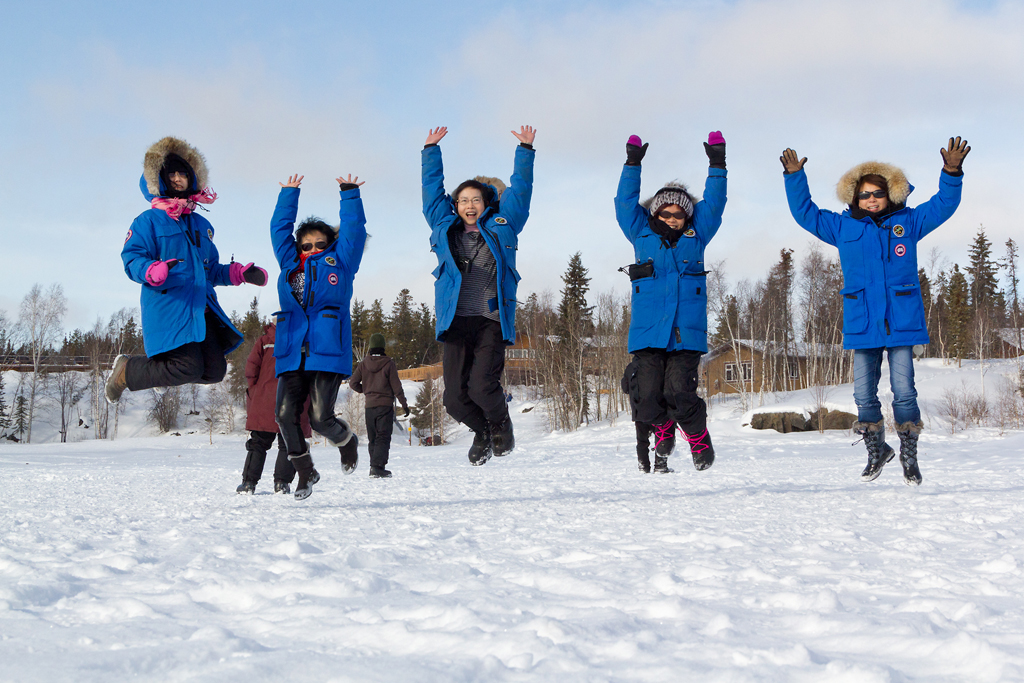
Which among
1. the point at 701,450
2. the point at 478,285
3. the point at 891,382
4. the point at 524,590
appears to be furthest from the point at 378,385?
the point at 524,590

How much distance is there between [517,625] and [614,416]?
35947 mm

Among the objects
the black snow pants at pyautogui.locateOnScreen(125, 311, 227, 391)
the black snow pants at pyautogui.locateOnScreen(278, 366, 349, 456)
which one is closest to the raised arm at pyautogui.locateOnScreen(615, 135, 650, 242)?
the black snow pants at pyautogui.locateOnScreen(278, 366, 349, 456)

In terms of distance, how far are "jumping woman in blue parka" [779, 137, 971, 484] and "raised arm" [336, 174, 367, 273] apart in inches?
134

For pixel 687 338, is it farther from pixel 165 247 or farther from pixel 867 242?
pixel 165 247

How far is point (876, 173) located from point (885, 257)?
76 cm

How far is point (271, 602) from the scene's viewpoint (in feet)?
8.32

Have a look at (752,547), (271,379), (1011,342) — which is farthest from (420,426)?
(1011,342)

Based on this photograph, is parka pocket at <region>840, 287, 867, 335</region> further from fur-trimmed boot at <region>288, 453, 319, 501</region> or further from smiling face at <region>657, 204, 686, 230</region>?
fur-trimmed boot at <region>288, 453, 319, 501</region>

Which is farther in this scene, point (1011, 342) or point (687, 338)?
point (1011, 342)

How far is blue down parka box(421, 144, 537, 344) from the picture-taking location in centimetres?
539

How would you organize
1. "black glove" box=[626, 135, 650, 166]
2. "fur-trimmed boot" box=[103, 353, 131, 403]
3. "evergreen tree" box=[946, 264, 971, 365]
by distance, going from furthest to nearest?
"evergreen tree" box=[946, 264, 971, 365] < "black glove" box=[626, 135, 650, 166] < "fur-trimmed boot" box=[103, 353, 131, 403]

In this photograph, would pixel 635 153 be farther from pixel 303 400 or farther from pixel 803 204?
pixel 303 400

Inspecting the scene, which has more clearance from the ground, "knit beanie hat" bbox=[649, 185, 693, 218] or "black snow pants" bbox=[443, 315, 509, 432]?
"knit beanie hat" bbox=[649, 185, 693, 218]

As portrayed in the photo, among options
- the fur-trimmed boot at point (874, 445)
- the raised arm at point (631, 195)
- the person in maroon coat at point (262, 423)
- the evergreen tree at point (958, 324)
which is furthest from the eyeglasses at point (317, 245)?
the evergreen tree at point (958, 324)
